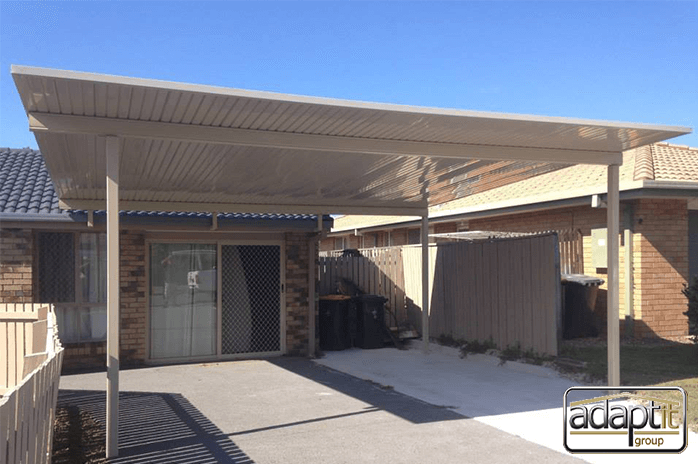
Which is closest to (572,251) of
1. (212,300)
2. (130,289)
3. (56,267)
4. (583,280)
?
(583,280)

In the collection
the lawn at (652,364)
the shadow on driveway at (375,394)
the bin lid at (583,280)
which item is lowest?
the shadow on driveway at (375,394)

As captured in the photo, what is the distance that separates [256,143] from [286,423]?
3062mm

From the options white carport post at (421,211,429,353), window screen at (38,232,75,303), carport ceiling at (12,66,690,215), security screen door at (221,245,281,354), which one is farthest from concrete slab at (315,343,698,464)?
window screen at (38,232,75,303)

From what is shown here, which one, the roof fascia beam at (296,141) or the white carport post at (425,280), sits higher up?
the roof fascia beam at (296,141)

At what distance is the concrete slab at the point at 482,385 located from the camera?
262 inches

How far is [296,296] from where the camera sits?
12.7 metres

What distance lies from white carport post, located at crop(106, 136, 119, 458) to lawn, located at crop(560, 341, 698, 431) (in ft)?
18.4

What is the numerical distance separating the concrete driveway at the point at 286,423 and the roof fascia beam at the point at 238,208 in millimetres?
2729

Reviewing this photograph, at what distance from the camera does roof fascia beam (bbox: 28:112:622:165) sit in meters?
6.02

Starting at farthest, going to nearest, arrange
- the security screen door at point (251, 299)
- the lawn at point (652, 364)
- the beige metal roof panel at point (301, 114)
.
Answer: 1. the security screen door at point (251, 299)
2. the lawn at point (652, 364)
3. the beige metal roof panel at point (301, 114)

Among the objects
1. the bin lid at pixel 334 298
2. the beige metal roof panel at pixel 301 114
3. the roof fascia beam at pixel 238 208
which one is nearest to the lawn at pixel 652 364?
the beige metal roof panel at pixel 301 114

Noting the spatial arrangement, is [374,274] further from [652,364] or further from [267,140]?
[267,140]

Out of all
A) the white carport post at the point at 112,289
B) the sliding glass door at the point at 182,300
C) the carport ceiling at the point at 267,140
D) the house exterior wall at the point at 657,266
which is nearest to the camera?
the carport ceiling at the point at 267,140

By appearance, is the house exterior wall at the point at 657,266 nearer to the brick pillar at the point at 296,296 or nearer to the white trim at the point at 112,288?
the brick pillar at the point at 296,296
